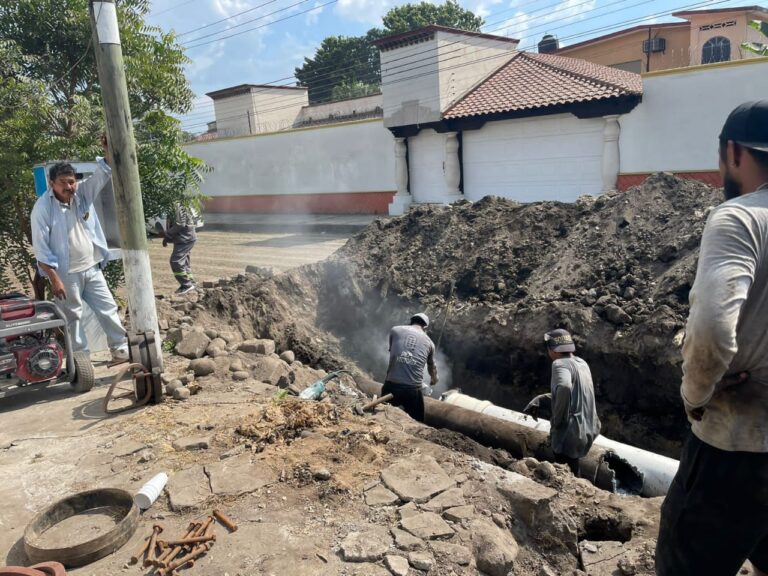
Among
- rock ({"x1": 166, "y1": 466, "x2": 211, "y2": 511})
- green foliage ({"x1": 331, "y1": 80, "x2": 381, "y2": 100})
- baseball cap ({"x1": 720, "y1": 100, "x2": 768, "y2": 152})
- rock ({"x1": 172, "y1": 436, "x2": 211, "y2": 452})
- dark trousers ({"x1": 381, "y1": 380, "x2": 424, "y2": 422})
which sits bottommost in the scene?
dark trousers ({"x1": 381, "y1": 380, "x2": 424, "y2": 422})

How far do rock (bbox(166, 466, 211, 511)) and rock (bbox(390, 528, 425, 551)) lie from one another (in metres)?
1.24

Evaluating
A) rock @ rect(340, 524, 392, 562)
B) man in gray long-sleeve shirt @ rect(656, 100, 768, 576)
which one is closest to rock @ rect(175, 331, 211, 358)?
rock @ rect(340, 524, 392, 562)

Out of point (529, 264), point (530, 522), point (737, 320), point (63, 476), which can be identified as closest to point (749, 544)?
point (737, 320)

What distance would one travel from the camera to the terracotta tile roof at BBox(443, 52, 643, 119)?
17234 mm

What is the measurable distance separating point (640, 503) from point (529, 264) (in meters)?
5.71

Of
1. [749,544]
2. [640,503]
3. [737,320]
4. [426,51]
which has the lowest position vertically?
[640,503]

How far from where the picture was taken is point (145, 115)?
315 inches

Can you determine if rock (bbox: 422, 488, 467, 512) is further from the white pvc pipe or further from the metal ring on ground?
the white pvc pipe

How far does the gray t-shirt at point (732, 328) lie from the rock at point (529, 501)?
1.48m

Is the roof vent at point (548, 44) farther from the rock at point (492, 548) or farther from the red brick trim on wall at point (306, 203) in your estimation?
the rock at point (492, 548)

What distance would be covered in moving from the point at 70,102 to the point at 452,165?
1439cm

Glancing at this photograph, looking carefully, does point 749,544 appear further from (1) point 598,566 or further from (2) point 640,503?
(2) point 640,503

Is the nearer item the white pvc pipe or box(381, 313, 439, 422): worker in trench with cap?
the white pvc pipe

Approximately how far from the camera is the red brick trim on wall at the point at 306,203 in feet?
78.5
